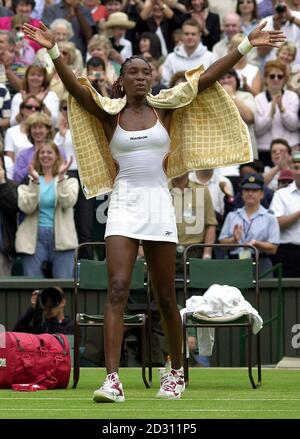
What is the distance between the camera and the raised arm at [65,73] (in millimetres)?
10648

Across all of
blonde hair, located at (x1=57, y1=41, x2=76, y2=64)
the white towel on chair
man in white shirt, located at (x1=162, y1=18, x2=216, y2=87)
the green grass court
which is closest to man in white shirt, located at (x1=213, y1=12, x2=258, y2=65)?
man in white shirt, located at (x1=162, y1=18, x2=216, y2=87)

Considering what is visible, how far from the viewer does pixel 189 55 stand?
62.8 ft

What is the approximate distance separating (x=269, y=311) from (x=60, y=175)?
2.64 m

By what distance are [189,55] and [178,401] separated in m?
9.27

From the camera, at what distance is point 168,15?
20.6 meters

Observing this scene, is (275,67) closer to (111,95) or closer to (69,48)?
(69,48)

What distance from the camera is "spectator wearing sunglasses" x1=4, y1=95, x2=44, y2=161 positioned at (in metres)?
17.4

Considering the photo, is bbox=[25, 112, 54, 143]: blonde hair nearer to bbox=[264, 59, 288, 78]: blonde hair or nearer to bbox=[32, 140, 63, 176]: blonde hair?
bbox=[32, 140, 63, 176]: blonde hair

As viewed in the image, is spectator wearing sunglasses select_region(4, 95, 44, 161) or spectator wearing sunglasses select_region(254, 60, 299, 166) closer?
spectator wearing sunglasses select_region(4, 95, 44, 161)

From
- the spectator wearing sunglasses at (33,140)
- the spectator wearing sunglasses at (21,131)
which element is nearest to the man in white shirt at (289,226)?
the spectator wearing sunglasses at (33,140)

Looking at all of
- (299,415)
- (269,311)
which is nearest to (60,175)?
(269,311)

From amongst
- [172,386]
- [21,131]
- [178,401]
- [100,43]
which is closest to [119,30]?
[100,43]

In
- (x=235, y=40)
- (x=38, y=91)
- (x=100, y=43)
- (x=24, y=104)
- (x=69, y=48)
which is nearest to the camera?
(x=24, y=104)

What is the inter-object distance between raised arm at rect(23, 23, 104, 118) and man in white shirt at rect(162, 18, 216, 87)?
804cm
